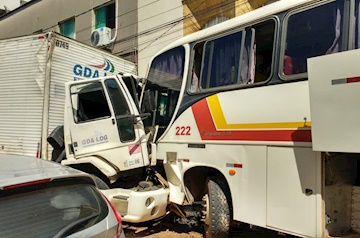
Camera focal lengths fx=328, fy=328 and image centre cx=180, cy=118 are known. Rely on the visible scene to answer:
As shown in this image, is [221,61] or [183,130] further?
[183,130]

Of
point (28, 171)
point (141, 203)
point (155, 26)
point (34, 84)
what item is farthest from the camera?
point (155, 26)

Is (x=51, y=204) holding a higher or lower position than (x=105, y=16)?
lower

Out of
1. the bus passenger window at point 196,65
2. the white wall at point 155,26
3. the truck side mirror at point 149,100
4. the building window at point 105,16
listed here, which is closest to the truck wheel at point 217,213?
the bus passenger window at point 196,65

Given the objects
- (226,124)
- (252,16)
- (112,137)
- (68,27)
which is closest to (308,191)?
(226,124)

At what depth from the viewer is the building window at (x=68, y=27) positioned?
57.3 ft

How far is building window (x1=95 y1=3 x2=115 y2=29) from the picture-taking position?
51.2 feet

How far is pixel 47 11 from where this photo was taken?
61.9 ft

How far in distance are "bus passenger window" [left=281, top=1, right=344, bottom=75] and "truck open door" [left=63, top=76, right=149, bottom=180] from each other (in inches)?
107

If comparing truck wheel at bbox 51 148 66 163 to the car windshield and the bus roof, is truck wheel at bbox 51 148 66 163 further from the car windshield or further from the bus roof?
the car windshield

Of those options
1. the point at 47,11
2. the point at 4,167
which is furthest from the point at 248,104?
the point at 47,11

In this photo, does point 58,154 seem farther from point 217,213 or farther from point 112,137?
point 217,213

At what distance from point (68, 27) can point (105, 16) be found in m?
3.11

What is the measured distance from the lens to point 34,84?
745 centimetres

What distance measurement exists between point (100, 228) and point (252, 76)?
276 centimetres
